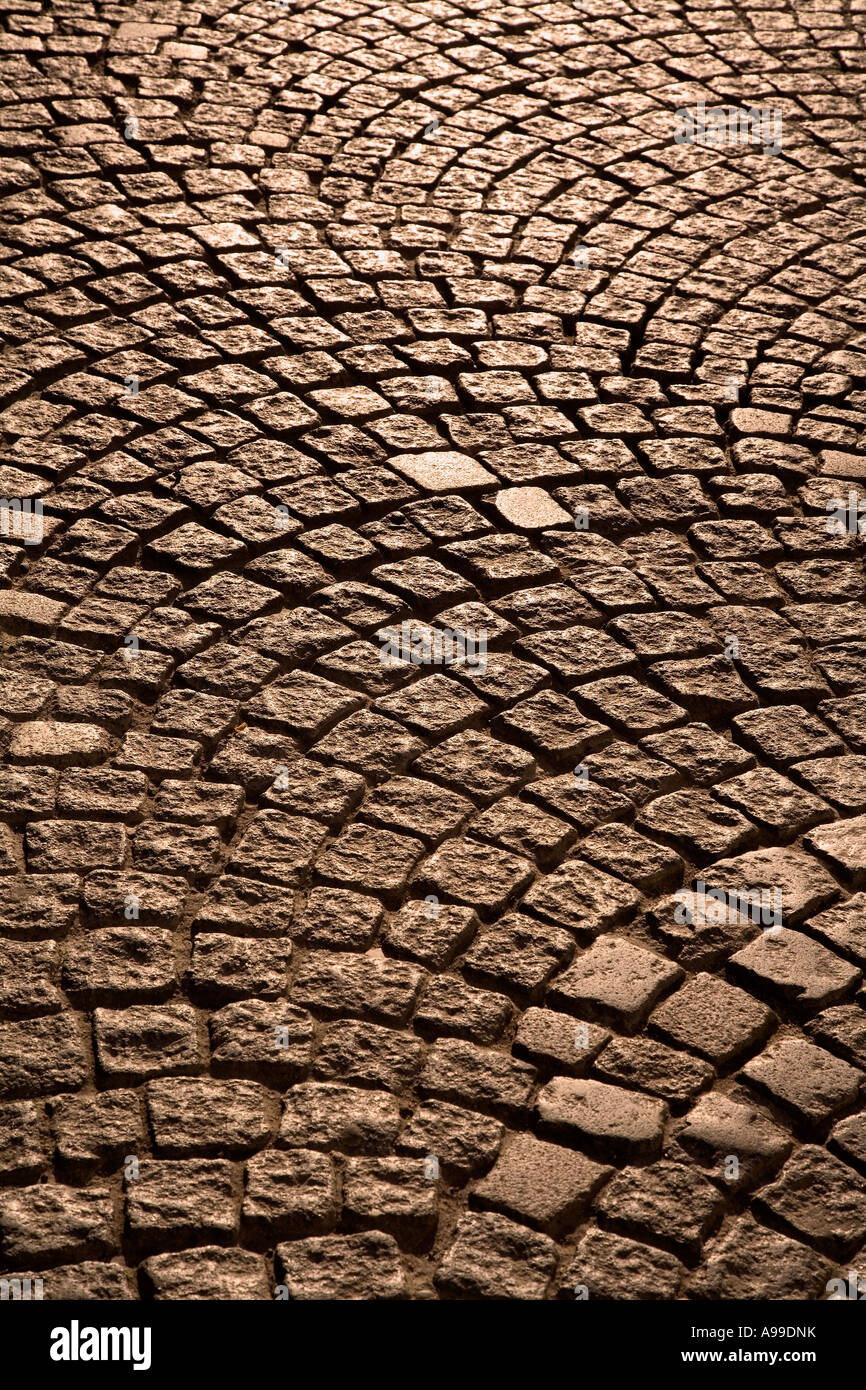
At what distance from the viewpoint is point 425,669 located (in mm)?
4754

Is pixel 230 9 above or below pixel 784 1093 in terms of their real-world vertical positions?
above

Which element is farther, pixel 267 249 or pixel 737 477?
pixel 267 249

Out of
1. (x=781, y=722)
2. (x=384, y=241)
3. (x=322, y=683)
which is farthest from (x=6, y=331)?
(x=781, y=722)

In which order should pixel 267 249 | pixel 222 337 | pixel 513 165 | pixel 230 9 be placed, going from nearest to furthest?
1. pixel 222 337
2. pixel 267 249
3. pixel 513 165
4. pixel 230 9

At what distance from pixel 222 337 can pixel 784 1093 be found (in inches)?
151

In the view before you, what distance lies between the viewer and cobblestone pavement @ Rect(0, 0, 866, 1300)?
3422 millimetres

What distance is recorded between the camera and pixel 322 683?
467 cm

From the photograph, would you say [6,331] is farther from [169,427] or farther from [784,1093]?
[784,1093]

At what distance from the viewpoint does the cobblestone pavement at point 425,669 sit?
11.2 ft

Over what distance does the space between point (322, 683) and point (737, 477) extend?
1947 millimetres
